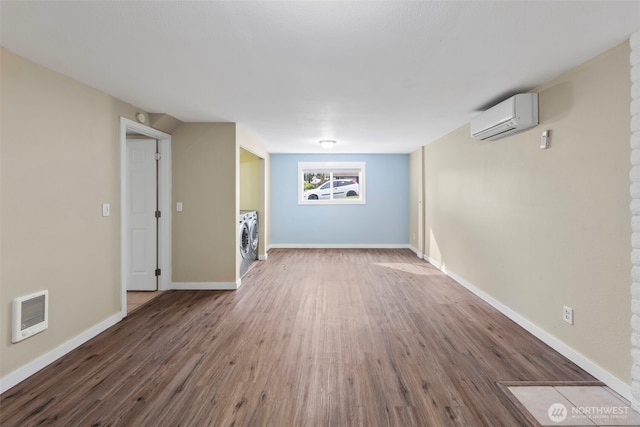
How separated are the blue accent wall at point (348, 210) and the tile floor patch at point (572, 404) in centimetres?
527

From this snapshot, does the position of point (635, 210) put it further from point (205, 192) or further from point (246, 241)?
point (246, 241)

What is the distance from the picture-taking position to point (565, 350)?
2387mm

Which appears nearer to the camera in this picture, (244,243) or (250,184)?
(244,243)

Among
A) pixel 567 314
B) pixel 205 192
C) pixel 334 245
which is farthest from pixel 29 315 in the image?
pixel 334 245

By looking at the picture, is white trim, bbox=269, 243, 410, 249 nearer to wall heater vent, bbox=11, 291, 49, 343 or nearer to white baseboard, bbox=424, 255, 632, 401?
white baseboard, bbox=424, 255, 632, 401

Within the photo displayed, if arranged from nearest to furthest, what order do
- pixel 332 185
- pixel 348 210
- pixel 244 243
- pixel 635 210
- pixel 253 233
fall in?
pixel 635 210, pixel 244 243, pixel 253 233, pixel 348 210, pixel 332 185

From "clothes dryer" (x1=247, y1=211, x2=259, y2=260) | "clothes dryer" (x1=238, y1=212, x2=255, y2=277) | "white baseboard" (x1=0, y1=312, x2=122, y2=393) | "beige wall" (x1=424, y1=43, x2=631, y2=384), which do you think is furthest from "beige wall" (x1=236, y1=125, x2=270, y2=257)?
"beige wall" (x1=424, y1=43, x2=631, y2=384)

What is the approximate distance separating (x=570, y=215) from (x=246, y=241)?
13.6 feet

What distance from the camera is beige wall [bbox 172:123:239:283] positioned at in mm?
4137

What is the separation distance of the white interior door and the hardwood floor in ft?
2.49

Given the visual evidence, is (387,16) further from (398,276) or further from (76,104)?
(398,276)

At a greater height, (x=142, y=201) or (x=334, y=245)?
(x=142, y=201)

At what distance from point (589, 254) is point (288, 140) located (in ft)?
14.3

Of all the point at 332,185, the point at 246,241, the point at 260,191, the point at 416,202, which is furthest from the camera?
the point at 332,185
